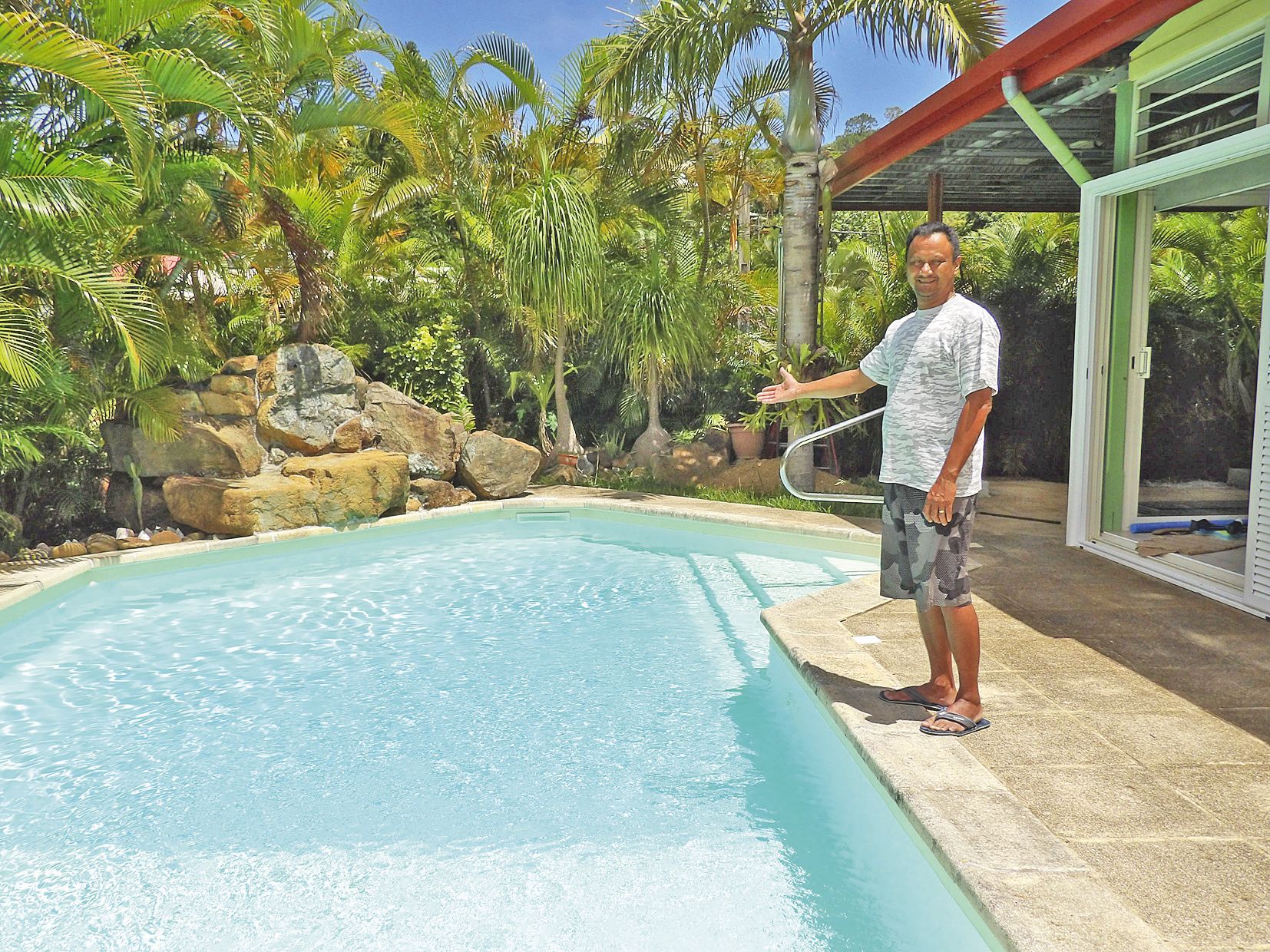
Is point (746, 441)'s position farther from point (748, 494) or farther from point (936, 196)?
point (936, 196)

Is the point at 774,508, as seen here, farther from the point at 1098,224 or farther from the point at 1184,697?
the point at 1184,697

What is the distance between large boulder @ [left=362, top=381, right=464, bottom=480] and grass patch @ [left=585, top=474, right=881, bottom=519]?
6.09 ft

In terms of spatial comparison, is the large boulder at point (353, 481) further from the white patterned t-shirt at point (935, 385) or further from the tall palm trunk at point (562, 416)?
the white patterned t-shirt at point (935, 385)

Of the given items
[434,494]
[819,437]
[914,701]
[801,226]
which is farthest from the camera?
[434,494]

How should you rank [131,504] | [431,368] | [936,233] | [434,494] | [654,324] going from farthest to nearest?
[431,368] → [654,324] → [434,494] → [131,504] → [936,233]

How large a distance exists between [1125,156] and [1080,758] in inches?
177

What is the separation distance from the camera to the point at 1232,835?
2457 mm

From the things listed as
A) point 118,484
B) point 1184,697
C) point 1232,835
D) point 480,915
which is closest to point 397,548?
point 118,484

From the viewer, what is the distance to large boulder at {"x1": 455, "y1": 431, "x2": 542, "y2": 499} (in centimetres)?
994

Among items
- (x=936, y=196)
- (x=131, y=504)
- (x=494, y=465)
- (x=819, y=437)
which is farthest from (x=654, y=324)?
(x=819, y=437)

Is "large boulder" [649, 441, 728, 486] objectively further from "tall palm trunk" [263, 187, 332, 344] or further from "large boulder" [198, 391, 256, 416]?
"large boulder" [198, 391, 256, 416]

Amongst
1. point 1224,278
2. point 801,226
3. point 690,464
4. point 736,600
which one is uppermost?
point 801,226

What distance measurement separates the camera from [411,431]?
32.2ft

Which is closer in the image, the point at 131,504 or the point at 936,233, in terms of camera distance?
the point at 936,233
